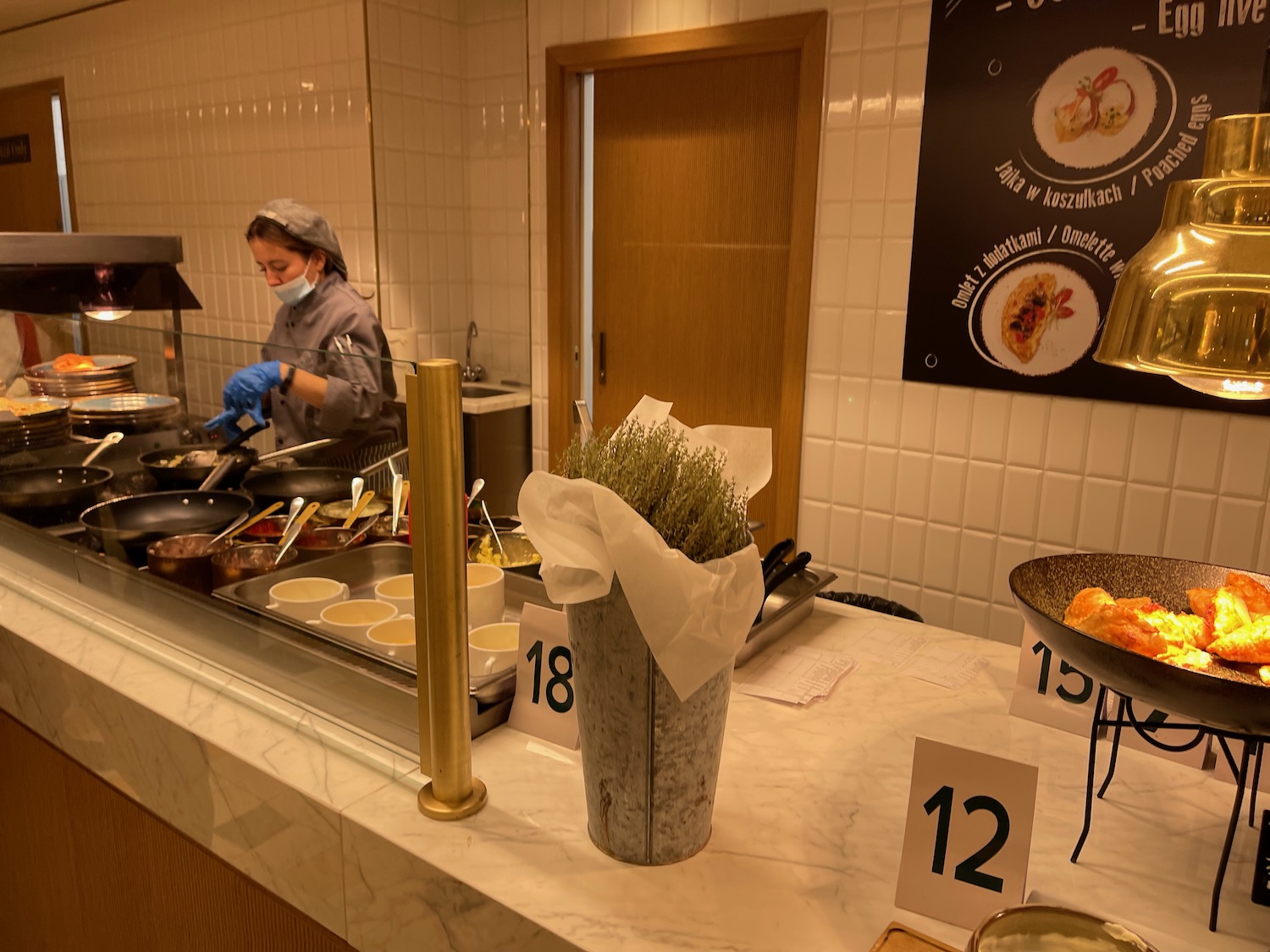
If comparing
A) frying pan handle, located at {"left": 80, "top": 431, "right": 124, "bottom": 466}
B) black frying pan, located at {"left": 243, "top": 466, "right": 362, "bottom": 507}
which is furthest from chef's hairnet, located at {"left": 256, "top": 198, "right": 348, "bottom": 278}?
black frying pan, located at {"left": 243, "top": 466, "right": 362, "bottom": 507}

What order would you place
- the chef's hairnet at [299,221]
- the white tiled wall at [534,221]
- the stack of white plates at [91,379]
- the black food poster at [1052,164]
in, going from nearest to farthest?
the stack of white plates at [91,379] < the black food poster at [1052,164] < the white tiled wall at [534,221] < the chef's hairnet at [299,221]

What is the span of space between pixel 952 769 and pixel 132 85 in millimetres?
5282

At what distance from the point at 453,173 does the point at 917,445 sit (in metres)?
2.45

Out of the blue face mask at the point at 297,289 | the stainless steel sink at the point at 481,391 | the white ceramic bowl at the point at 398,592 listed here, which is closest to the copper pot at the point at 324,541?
the white ceramic bowl at the point at 398,592

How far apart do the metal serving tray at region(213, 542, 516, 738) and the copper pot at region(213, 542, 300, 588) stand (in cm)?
4

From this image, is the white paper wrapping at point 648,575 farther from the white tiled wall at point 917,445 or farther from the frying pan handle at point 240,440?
the white tiled wall at point 917,445

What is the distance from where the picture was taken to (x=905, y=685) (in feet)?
4.36

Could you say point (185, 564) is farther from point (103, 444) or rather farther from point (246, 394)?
point (103, 444)

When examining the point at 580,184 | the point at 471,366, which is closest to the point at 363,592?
the point at 580,184

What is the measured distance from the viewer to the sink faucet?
4223mm

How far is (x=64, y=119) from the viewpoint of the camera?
16.9 ft

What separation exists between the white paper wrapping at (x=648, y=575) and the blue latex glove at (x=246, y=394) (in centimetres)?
86

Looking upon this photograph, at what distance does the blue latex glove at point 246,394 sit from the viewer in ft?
5.08

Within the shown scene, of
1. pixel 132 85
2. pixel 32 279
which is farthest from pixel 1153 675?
pixel 132 85
